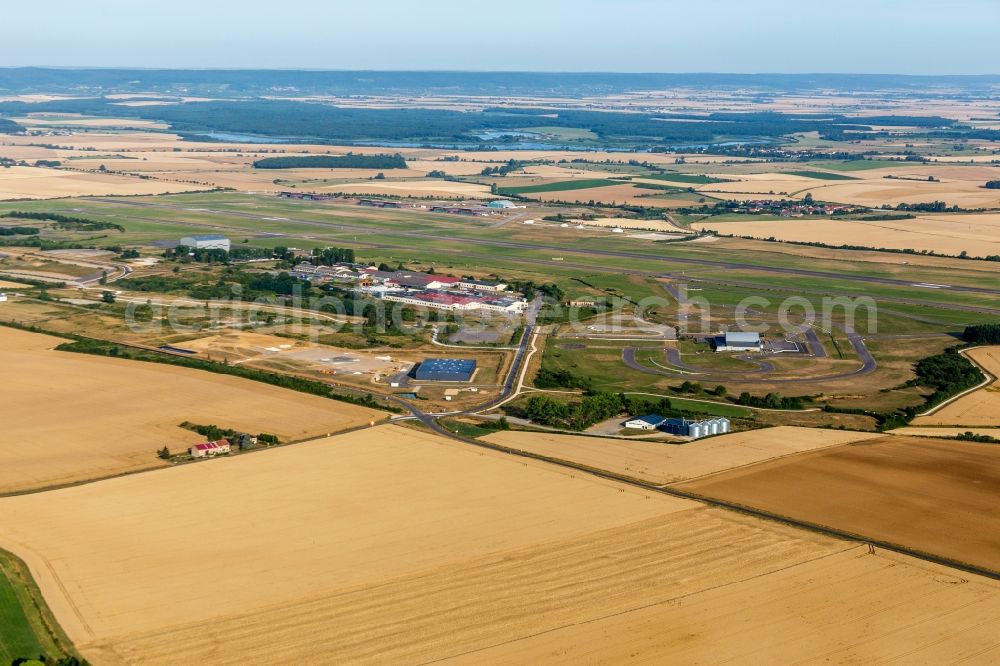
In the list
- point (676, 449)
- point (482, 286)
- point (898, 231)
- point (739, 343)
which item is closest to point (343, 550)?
point (676, 449)

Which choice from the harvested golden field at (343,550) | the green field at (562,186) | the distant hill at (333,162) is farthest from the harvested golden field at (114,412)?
the distant hill at (333,162)

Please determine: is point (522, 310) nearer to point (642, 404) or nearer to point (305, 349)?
point (305, 349)

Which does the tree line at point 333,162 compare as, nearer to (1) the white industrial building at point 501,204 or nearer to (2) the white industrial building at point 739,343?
(1) the white industrial building at point 501,204

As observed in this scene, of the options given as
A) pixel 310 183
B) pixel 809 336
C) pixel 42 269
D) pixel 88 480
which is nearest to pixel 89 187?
pixel 310 183

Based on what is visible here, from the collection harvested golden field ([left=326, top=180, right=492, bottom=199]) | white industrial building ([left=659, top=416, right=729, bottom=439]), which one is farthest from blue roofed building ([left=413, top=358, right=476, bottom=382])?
harvested golden field ([left=326, top=180, right=492, bottom=199])

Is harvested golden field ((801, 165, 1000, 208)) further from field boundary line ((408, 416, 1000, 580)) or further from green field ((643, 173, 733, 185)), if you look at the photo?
field boundary line ((408, 416, 1000, 580))

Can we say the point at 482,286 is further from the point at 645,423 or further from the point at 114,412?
the point at 114,412
